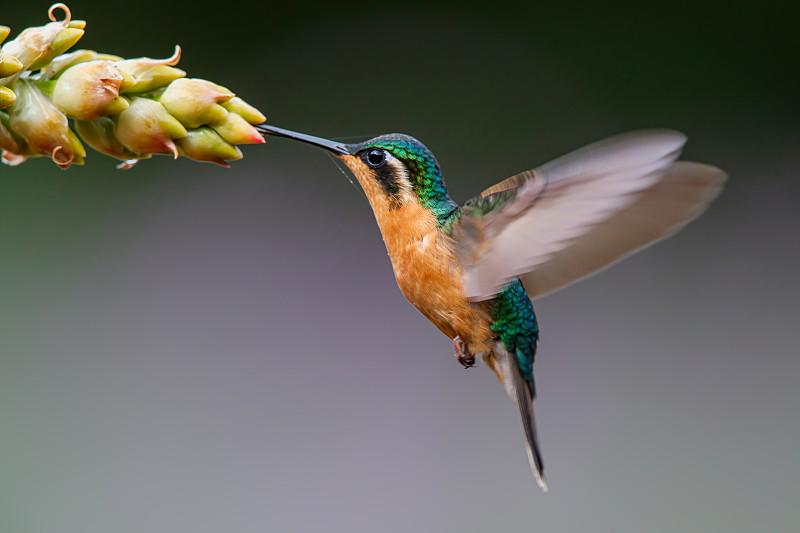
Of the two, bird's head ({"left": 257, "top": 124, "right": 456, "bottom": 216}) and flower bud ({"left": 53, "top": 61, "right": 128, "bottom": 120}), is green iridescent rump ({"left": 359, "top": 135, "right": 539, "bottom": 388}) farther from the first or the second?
flower bud ({"left": 53, "top": 61, "right": 128, "bottom": 120})

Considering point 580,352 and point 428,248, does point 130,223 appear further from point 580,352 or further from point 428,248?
point 428,248

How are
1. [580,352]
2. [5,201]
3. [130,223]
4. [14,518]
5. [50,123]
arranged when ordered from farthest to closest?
1. [580,352]
2. [130,223]
3. [5,201]
4. [14,518]
5. [50,123]

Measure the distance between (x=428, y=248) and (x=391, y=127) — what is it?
1.83 m

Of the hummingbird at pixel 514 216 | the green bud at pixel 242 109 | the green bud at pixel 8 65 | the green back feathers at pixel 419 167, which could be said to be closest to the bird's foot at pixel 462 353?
the hummingbird at pixel 514 216

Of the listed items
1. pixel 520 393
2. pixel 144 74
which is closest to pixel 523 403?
pixel 520 393

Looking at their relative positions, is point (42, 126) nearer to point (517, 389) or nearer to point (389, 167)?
point (389, 167)

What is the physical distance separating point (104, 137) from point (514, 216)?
0.29 metres

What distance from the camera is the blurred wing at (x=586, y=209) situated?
1.46 feet

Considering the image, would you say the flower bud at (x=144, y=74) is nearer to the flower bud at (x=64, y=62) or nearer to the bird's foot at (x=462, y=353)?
the flower bud at (x=64, y=62)

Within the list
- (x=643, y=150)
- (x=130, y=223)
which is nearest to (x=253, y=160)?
(x=130, y=223)

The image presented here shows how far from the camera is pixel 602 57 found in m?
2.41

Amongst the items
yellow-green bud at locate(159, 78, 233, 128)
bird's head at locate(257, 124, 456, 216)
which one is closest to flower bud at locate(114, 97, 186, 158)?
yellow-green bud at locate(159, 78, 233, 128)

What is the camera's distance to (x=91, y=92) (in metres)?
0.41

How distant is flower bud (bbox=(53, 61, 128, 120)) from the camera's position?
405 mm
